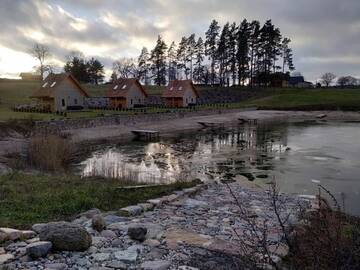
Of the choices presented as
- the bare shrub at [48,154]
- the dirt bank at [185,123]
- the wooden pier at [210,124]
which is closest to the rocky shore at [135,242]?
the bare shrub at [48,154]

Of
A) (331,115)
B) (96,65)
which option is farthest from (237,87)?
(96,65)

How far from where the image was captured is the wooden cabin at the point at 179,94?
68938 millimetres

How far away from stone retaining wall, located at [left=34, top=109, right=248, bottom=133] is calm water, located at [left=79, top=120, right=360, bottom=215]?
6.10 metres

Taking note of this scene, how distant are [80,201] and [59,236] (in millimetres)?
3223

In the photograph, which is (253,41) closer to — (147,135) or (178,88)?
(178,88)

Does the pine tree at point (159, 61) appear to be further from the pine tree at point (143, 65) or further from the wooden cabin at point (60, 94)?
the wooden cabin at point (60, 94)

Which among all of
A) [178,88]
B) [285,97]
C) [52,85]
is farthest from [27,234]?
[285,97]

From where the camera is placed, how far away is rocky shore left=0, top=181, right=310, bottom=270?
5.98m

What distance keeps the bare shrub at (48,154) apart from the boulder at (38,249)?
42.7 ft

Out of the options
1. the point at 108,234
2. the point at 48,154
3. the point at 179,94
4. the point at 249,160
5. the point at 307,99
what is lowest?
the point at 249,160

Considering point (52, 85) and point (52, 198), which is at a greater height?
point (52, 85)

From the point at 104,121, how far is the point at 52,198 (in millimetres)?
32652

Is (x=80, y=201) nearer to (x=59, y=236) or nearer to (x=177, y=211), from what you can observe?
(x=177, y=211)

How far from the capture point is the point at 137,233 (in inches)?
282
